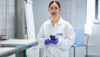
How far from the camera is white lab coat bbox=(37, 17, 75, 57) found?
6.68 ft

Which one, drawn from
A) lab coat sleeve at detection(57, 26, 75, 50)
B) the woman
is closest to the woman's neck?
the woman

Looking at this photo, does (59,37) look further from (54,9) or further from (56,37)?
(54,9)

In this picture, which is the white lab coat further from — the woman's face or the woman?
the woman's face

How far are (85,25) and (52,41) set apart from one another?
2.43m

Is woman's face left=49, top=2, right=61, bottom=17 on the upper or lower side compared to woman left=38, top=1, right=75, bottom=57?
upper

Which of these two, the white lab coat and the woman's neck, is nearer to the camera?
the white lab coat

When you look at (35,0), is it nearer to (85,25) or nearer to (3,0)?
(3,0)

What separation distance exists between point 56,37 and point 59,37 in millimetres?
37

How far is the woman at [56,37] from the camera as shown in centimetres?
202

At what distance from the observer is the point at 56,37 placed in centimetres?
209

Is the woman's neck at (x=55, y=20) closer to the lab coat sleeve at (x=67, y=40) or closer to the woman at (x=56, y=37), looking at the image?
the woman at (x=56, y=37)

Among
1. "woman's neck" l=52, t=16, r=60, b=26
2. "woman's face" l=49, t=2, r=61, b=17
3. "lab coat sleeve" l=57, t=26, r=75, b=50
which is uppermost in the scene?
"woman's face" l=49, t=2, r=61, b=17

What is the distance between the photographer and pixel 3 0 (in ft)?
9.32

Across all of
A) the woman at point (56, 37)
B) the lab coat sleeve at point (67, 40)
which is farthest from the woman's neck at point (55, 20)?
the lab coat sleeve at point (67, 40)
